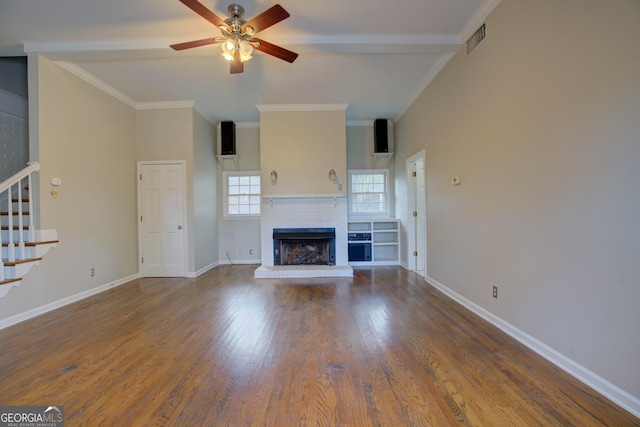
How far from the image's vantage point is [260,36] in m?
2.97

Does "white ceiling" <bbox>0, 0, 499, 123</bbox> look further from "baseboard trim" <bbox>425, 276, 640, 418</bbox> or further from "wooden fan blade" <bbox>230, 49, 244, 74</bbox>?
"baseboard trim" <bbox>425, 276, 640, 418</bbox>

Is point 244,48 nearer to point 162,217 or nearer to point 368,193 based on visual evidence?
point 162,217

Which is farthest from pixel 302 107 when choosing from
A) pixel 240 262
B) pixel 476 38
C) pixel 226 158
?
pixel 240 262

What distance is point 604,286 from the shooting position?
1.58 m

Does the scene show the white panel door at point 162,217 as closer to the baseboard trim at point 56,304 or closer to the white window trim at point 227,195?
the baseboard trim at point 56,304

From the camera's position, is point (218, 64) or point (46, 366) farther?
point (218, 64)

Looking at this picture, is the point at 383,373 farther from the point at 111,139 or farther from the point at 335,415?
the point at 111,139

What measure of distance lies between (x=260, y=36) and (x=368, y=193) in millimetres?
3728

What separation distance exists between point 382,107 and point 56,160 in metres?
5.02

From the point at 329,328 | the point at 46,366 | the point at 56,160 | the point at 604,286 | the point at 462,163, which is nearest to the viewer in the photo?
the point at 604,286

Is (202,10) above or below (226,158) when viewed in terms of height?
above

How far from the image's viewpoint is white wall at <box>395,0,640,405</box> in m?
1.48

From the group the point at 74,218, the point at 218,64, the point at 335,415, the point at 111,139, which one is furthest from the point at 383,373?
the point at 111,139

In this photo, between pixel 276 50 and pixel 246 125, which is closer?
pixel 276 50
